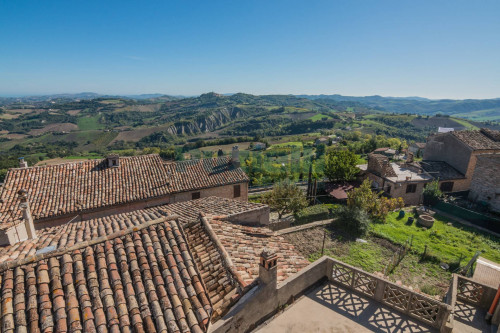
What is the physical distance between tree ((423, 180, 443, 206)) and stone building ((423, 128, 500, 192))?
215 inches

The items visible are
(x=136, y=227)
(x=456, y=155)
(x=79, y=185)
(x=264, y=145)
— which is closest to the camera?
(x=136, y=227)

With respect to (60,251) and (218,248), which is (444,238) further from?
(60,251)

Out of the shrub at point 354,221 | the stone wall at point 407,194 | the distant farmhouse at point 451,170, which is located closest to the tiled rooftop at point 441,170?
the distant farmhouse at point 451,170

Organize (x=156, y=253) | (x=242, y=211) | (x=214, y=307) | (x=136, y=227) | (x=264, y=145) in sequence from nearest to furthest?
1. (x=214, y=307)
2. (x=156, y=253)
3. (x=136, y=227)
4. (x=242, y=211)
5. (x=264, y=145)

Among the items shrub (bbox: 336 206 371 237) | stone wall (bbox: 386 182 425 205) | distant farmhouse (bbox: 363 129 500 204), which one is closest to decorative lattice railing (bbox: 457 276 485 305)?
shrub (bbox: 336 206 371 237)

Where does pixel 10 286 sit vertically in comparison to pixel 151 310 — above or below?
above

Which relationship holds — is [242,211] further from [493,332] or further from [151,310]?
[493,332]

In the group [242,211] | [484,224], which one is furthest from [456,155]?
[242,211]

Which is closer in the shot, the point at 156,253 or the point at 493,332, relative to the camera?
the point at 156,253

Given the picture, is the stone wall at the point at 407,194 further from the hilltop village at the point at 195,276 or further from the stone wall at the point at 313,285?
the stone wall at the point at 313,285

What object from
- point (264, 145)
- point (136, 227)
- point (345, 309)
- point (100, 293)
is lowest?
point (264, 145)

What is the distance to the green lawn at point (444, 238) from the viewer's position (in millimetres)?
17797

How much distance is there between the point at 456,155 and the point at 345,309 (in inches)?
1346

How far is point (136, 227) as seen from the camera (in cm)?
770
